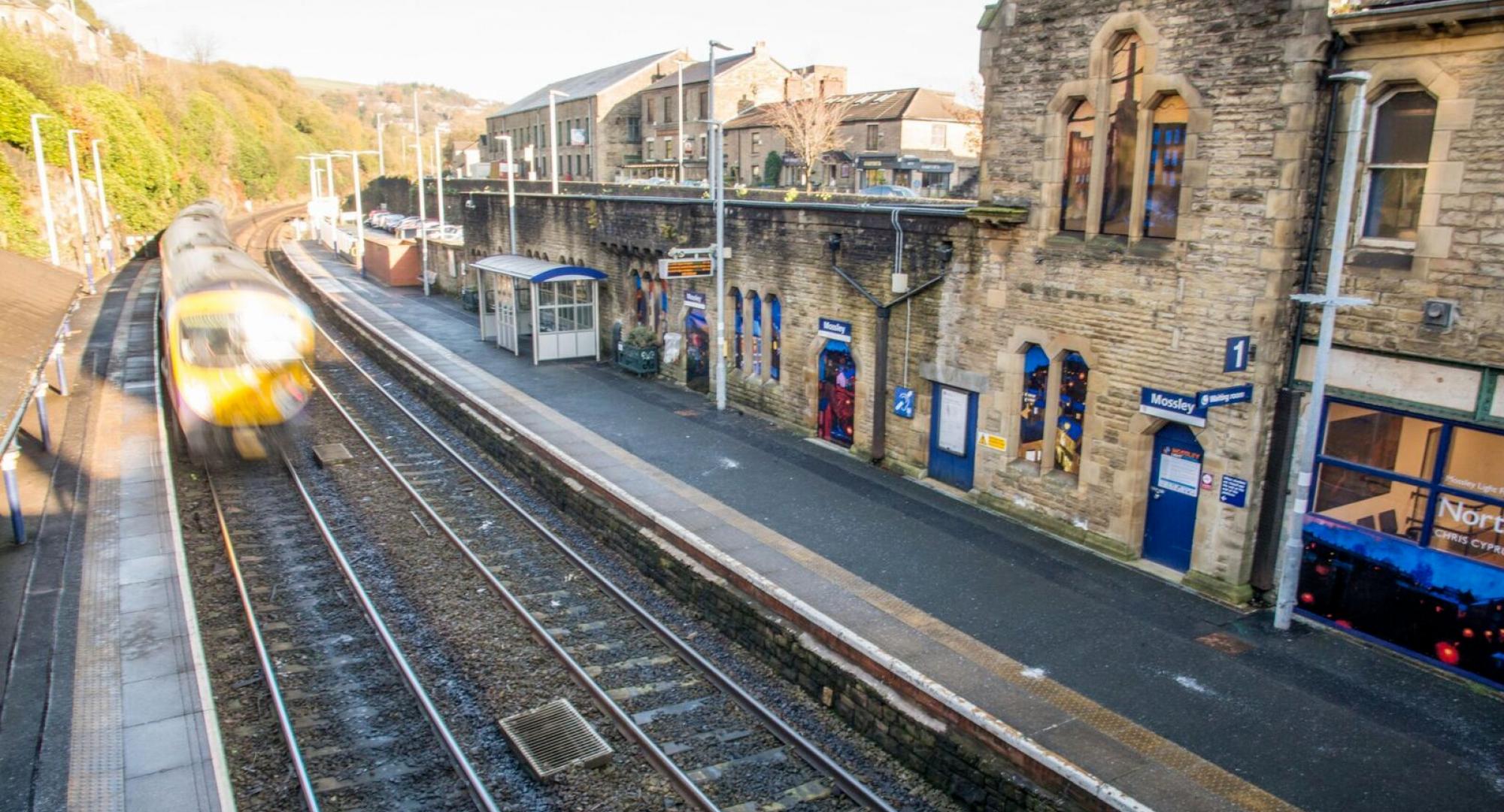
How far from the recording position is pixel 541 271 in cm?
2597

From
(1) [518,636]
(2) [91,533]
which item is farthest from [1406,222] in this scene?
(2) [91,533]

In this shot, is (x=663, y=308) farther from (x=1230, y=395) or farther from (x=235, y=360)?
(x=1230, y=395)

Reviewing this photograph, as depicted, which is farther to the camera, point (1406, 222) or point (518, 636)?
point (518, 636)

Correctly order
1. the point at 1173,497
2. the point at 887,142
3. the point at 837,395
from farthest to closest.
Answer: the point at 887,142
the point at 837,395
the point at 1173,497

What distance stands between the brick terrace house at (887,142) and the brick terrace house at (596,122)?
16.5 metres

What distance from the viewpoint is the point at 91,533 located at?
13.7 m

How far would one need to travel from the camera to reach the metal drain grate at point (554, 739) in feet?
28.8

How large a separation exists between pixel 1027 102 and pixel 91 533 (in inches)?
591

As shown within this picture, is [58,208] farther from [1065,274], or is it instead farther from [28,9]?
[1065,274]

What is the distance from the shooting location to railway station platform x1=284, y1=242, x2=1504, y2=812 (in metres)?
8.05

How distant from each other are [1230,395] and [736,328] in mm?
12146

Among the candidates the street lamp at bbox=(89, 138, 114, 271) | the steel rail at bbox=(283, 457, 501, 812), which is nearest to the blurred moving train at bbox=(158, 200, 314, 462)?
the steel rail at bbox=(283, 457, 501, 812)

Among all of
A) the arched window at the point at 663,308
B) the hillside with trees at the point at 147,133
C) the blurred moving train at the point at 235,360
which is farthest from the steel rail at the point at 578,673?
the hillside with trees at the point at 147,133

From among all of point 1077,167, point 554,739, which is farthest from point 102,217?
point 1077,167
